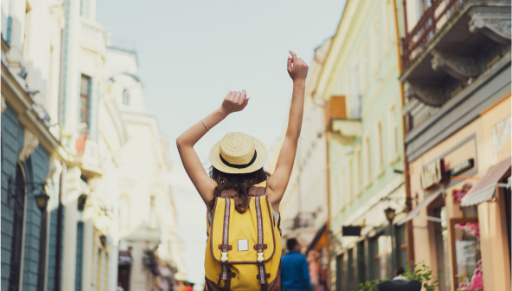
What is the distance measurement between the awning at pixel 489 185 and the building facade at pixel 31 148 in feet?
25.3

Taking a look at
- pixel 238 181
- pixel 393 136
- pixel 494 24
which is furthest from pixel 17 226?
pixel 238 181

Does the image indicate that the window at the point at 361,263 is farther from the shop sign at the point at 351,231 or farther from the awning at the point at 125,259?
the awning at the point at 125,259

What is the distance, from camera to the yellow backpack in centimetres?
335

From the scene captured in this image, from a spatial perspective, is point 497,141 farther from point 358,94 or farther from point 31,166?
point 358,94

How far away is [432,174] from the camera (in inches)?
677

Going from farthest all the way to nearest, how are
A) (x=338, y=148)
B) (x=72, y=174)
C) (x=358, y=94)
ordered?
(x=338, y=148) → (x=358, y=94) → (x=72, y=174)

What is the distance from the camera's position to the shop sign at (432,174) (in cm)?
1661

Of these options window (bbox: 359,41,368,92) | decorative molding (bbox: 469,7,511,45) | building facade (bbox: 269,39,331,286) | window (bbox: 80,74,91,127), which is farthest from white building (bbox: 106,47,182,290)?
decorative molding (bbox: 469,7,511,45)

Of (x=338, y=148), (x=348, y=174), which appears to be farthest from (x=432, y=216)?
(x=338, y=148)

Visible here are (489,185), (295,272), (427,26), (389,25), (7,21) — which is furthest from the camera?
(389,25)

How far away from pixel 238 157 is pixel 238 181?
109 mm

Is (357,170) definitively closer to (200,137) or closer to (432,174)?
(432,174)

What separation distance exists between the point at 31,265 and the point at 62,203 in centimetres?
416

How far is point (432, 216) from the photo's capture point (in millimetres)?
18219
